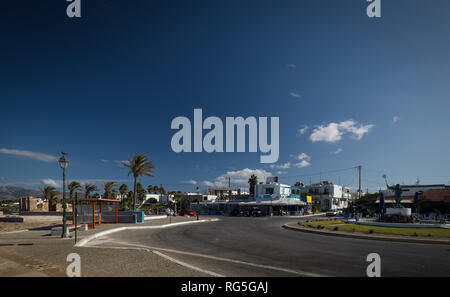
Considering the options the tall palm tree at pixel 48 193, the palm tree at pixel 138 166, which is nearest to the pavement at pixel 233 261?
the palm tree at pixel 138 166

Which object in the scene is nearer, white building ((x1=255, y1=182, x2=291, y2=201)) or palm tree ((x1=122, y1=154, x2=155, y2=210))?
palm tree ((x1=122, y1=154, x2=155, y2=210))

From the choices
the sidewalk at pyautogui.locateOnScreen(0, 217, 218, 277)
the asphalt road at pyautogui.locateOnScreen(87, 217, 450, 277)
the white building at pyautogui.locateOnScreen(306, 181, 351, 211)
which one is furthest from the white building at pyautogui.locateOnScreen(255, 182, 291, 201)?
the sidewalk at pyautogui.locateOnScreen(0, 217, 218, 277)

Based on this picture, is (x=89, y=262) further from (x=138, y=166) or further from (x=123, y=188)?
(x=123, y=188)

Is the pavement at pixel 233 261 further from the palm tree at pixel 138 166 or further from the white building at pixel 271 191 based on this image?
the white building at pixel 271 191

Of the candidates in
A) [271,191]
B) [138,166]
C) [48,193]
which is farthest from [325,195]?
[48,193]

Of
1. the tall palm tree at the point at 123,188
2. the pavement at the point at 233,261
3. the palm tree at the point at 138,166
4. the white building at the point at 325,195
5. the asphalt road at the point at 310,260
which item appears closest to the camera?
the pavement at the point at 233,261

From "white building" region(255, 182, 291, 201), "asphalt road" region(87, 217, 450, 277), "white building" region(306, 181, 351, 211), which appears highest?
"asphalt road" region(87, 217, 450, 277)

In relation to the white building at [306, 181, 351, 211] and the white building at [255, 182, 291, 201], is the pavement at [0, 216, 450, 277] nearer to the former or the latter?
the white building at [255, 182, 291, 201]

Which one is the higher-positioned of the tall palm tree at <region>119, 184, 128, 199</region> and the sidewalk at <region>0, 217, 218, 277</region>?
the sidewalk at <region>0, 217, 218, 277</region>

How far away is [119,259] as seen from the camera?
9.77m

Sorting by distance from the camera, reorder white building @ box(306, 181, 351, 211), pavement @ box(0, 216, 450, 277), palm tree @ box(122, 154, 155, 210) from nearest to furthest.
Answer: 1. pavement @ box(0, 216, 450, 277)
2. palm tree @ box(122, 154, 155, 210)
3. white building @ box(306, 181, 351, 211)
